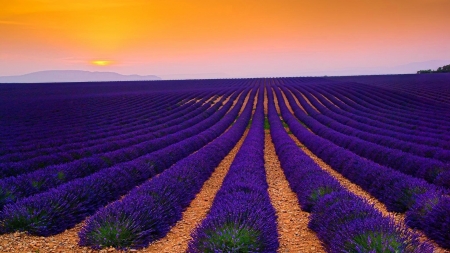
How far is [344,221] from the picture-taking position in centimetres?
512

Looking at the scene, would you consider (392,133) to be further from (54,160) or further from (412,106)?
(412,106)

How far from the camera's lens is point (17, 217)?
5695 millimetres

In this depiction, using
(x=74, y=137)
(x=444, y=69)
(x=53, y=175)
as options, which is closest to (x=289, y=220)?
(x=53, y=175)

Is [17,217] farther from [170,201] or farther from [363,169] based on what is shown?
[363,169]

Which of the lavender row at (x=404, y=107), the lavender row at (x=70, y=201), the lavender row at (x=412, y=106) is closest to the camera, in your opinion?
the lavender row at (x=70, y=201)

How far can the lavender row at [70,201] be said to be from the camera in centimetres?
569

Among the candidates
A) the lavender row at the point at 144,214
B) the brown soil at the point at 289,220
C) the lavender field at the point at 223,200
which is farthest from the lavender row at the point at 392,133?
the lavender row at the point at 144,214

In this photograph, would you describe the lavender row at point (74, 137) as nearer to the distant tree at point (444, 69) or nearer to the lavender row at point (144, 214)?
the lavender row at point (144, 214)

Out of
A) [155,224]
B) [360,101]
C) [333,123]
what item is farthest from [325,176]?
[360,101]

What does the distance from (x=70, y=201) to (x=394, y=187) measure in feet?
20.5

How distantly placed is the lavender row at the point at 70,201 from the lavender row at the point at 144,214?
0.76m

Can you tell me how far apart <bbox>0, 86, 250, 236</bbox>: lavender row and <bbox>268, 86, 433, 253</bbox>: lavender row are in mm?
4035

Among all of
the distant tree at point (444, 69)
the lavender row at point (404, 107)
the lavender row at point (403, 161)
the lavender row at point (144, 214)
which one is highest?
the distant tree at point (444, 69)

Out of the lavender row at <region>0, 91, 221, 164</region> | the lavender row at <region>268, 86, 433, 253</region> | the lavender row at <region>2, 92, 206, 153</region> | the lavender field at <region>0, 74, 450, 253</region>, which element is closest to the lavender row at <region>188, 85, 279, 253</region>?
the lavender field at <region>0, 74, 450, 253</region>
